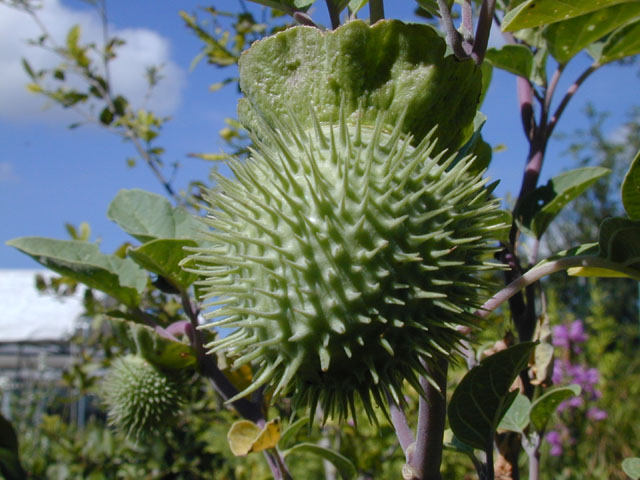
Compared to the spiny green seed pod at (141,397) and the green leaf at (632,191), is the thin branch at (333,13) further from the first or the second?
the spiny green seed pod at (141,397)

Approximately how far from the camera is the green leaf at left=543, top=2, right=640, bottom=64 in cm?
118

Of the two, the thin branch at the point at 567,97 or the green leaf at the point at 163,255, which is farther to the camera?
the thin branch at the point at 567,97

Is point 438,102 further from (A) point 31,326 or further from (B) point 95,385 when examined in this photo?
(A) point 31,326

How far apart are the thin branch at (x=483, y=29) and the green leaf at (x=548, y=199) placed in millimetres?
468

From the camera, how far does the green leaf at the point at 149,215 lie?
4.33 feet

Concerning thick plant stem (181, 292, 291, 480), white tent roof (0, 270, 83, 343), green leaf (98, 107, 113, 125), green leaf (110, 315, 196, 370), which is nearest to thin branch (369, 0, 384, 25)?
thick plant stem (181, 292, 291, 480)

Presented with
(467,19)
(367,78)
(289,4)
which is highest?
(289,4)

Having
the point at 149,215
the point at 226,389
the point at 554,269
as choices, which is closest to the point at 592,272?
the point at 554,269

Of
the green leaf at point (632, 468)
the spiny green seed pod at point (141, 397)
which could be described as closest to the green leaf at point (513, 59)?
the green leaf at point (632, 468)

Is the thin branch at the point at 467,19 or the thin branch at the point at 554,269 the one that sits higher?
the thin branch at the point at 467,19

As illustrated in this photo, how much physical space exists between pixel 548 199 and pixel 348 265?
0.72 metres

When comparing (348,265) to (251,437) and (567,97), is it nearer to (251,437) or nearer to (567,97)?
(251,437)

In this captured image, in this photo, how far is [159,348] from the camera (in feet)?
4.59

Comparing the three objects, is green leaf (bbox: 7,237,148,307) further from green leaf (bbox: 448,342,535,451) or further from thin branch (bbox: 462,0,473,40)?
thin branch (bbox: 462,0,473,40)
